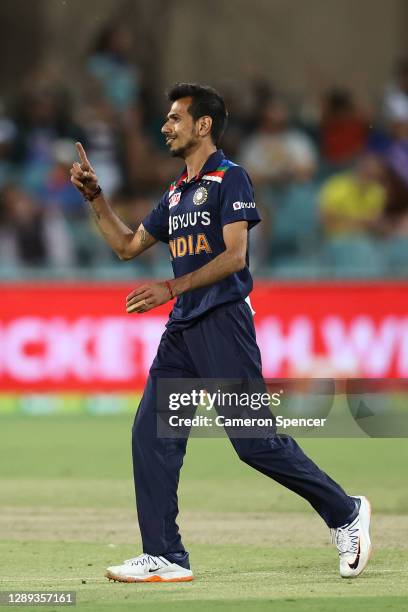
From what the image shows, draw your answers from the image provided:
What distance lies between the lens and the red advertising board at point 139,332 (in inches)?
578

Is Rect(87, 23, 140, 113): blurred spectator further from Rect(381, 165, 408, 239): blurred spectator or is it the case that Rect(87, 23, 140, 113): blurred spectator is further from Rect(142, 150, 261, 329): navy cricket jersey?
Rect(142, 150, 261, 329): navy cricket jersey

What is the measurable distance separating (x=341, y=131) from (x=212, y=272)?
1199 centimetres

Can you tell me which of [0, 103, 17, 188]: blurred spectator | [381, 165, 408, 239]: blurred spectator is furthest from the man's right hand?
[0, 103, 17, 188]: blurred spectator

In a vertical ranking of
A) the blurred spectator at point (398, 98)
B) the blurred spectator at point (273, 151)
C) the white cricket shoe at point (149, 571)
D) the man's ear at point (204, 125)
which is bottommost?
the white cricket shoe at point (149, 571)

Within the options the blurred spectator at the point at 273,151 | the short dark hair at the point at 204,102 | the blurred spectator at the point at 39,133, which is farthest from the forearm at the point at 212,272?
the blurred spectator at the point at 39,133

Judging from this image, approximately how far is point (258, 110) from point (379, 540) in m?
10.5

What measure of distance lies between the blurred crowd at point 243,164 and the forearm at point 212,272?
28.7 ft

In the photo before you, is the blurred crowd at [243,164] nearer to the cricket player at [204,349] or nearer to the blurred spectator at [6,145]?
the blurred spectator at [6,145]

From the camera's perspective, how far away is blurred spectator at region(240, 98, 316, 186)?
56.5 ft

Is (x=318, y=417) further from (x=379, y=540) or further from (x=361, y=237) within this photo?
(x=361, y=237)

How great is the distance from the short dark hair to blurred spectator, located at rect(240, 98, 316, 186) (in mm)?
10277

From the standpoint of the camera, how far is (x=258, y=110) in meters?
17.7

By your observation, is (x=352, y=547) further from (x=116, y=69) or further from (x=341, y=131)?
(x=116, y=69)

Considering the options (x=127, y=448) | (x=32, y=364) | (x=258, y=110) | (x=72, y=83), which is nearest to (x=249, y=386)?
(x=127, y=448)
